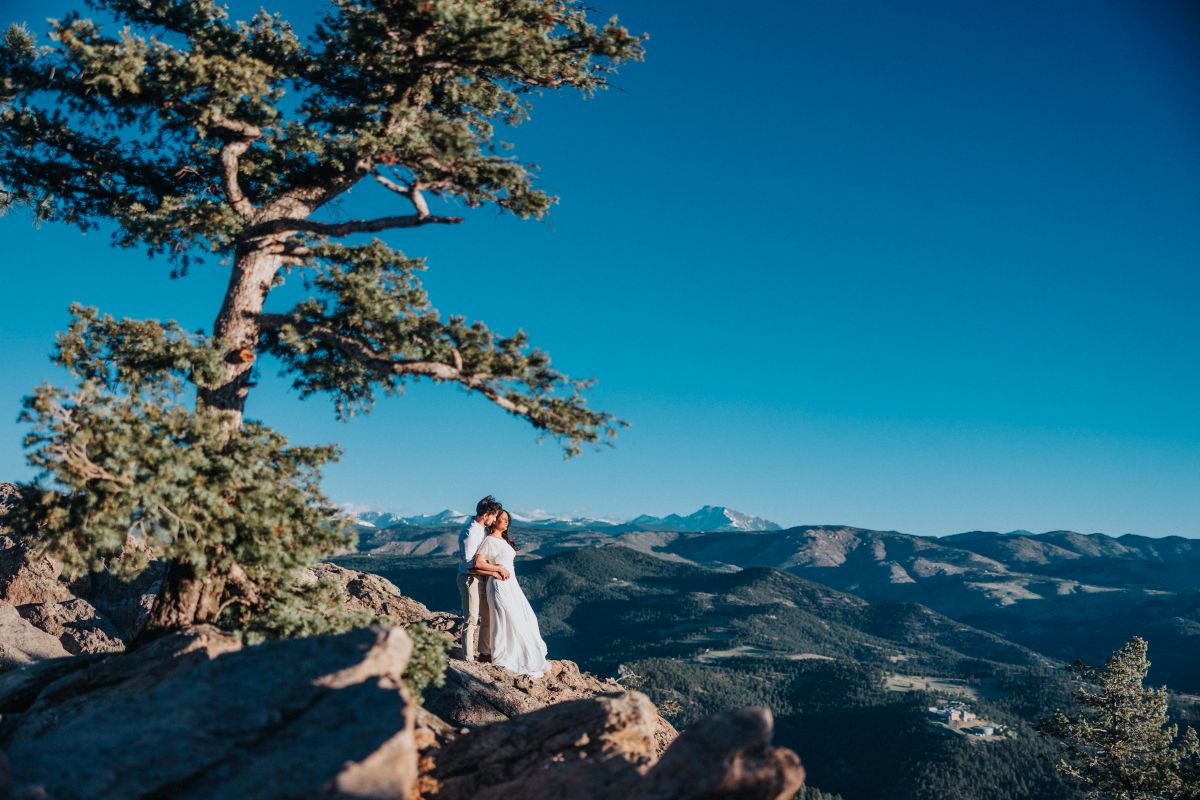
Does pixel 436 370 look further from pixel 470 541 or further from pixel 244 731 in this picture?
pixel 470 541

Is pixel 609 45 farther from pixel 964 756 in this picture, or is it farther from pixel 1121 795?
pixel 964 756

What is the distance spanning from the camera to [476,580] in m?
18.4

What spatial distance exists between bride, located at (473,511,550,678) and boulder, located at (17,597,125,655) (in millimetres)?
9216

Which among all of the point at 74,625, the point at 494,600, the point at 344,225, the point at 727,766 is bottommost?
the point at 74,625

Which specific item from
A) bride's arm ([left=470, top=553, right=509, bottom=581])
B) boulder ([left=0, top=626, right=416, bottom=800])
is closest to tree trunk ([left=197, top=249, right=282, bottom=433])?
boulder ([left=0, top=626, right=416, bottom=800])

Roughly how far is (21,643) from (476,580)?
9.65 meters

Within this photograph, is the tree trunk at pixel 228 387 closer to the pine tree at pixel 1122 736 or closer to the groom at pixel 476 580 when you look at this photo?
the groom at pixel 476 580

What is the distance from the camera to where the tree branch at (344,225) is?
11.8 meters

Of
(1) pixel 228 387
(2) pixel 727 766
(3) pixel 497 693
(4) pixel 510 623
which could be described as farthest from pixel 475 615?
(2) pixel 727 766

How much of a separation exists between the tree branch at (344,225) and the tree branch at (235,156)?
0.66m

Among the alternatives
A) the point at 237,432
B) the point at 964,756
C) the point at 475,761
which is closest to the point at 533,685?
the point at 475,761

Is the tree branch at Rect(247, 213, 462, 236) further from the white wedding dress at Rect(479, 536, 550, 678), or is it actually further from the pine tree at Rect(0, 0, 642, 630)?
the white wedding dress at Rect(479, 536, 550, 678)

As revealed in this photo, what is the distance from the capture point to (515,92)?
1514cm

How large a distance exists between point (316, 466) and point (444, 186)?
5.18m
